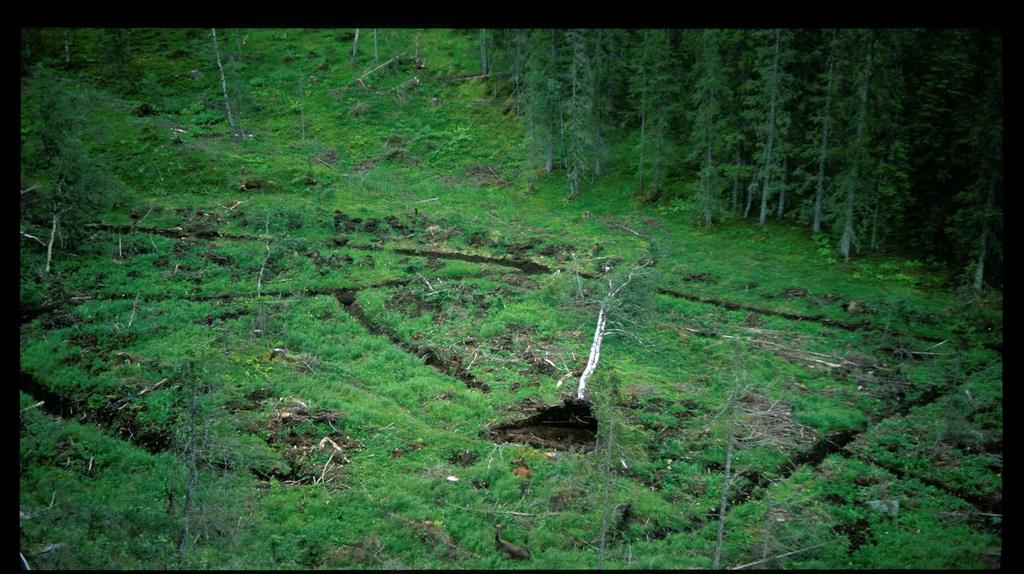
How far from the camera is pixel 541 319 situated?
77.7 feet

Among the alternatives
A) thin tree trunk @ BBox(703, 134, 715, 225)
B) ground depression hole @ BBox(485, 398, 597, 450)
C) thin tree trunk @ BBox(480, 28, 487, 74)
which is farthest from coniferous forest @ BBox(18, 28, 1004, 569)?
thin tree trunk @ BBox(480, 28, 487, 74)

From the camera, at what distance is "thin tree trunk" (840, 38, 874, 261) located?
27.5 metres

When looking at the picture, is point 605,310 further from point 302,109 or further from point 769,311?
point 302,109

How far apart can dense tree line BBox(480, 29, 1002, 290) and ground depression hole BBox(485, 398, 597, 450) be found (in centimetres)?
1951

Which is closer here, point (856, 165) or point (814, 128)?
point (856, 165)

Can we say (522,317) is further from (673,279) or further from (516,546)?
(516,546)

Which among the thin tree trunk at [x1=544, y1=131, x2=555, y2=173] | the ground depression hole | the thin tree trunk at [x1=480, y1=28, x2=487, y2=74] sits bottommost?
Answer: the ground depression hole

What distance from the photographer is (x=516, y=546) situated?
12.1m

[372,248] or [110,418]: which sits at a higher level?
[372,248]

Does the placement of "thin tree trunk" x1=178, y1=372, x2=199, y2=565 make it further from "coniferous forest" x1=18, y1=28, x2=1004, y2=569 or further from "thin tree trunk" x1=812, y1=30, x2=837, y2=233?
"thin tree trunk" x1=812, y1=30, x2=837, y2=233

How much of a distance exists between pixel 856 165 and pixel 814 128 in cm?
456

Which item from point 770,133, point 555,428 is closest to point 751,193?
point 770,133

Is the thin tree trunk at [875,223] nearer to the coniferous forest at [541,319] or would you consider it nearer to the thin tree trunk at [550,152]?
the coniferous forest at [541,319]
